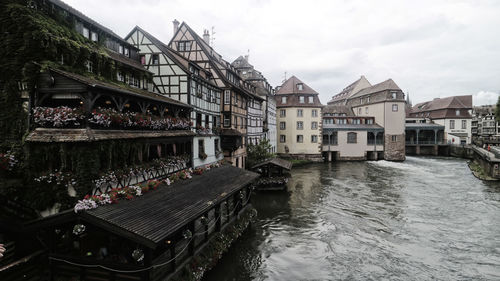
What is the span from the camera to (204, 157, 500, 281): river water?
12.7 metres

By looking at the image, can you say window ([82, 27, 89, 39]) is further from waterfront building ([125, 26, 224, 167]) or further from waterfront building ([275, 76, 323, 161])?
waterfront building ([275, 76, 323, 161])

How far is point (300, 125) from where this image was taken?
4884 centimetres

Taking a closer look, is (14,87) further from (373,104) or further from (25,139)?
(373,104)

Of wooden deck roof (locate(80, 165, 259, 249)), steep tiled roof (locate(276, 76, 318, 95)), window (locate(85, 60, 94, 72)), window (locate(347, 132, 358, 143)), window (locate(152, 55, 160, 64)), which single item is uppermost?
steep tiled roof (locate(276, 76, 318, 95))

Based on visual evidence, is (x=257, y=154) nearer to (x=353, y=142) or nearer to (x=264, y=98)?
(x=264, y=98)

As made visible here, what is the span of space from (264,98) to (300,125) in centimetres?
1035

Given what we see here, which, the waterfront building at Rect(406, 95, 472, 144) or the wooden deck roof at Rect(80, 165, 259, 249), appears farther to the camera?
the waterfront building at Rect(406, 95, 472, 144)

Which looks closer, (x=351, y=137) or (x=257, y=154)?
(x=257, y=154)

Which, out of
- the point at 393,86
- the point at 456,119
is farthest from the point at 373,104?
the point at 456,119

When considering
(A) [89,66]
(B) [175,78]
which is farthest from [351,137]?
(A) [89,66]

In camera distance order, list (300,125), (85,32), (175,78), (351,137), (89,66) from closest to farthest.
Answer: (89,66)
(85,32)
(175,78)
(300,125)
(351,137)

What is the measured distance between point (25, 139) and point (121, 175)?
350 centimetres

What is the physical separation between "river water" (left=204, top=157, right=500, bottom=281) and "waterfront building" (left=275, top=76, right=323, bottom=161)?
19.0 m

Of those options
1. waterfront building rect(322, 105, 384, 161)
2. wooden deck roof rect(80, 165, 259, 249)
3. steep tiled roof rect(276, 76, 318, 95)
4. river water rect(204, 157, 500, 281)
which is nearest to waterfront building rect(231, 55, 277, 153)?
steep tiled roof rect(276, 76, 318, 95)
